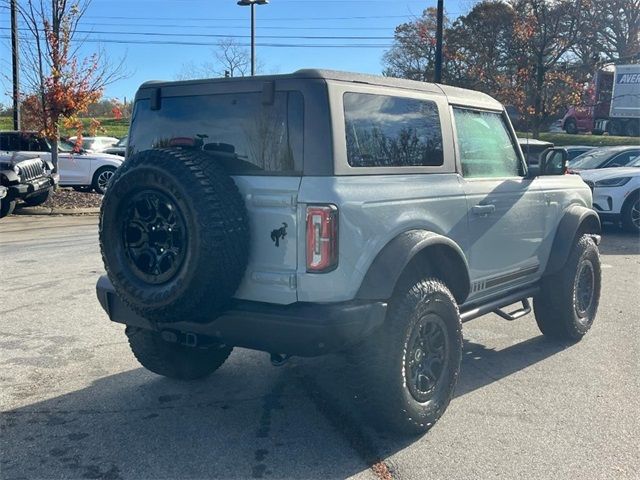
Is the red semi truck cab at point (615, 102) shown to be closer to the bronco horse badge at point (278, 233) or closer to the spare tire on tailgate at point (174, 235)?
the bronco horse badge at point (278, 233)

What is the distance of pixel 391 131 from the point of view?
389cm

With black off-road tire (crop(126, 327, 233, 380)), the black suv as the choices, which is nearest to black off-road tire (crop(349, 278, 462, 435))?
black off-road tire (crop(126, 327, 233, 380))

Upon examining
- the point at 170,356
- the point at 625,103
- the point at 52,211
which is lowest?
the point at 52,211

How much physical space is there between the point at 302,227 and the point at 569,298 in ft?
9.96

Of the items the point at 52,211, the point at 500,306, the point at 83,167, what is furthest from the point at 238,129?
the point at 83,167

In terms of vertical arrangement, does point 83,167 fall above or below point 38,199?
above

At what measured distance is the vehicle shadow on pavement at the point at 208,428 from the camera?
133 inches

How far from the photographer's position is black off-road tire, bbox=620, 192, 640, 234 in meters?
11.4

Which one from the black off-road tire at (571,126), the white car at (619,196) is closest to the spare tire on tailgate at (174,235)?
the white car at (619,196)

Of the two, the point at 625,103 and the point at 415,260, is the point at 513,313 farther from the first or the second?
the point at 625,103

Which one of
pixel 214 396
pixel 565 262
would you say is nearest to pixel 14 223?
pixel 214 396

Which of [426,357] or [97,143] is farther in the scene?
[97,143]

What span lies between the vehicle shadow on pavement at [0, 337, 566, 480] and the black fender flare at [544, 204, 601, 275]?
39.9 inches

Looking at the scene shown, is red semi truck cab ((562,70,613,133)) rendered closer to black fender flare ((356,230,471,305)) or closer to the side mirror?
the side mirror
